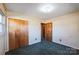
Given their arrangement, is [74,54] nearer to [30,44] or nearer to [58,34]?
[58,34]

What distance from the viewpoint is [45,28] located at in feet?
5.86

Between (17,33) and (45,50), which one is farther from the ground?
(17,33)

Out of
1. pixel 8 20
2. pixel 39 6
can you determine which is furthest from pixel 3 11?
pixel 39 6

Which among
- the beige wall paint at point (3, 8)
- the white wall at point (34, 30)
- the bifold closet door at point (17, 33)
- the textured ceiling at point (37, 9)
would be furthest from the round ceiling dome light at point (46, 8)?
the beige wall paint at point (3, 8)

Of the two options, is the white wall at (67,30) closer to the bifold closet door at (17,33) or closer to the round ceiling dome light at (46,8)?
the round ceiling dome light at (46,8)

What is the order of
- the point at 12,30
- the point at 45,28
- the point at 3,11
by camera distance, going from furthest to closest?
the point at 45,28
the point at 12,30
the point at 3,11

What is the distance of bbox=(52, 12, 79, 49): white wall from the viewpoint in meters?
1.65

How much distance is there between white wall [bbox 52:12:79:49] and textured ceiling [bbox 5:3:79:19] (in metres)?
0.11

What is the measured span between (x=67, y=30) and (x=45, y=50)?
0.61m

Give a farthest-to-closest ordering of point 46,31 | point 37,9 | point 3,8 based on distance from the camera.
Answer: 1. point 46,31
2. point 37,9
3. point 3,8

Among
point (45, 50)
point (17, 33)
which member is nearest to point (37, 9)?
point (17, 33)

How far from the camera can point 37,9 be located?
1.67 meters

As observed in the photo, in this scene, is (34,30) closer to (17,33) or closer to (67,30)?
(17,33)
